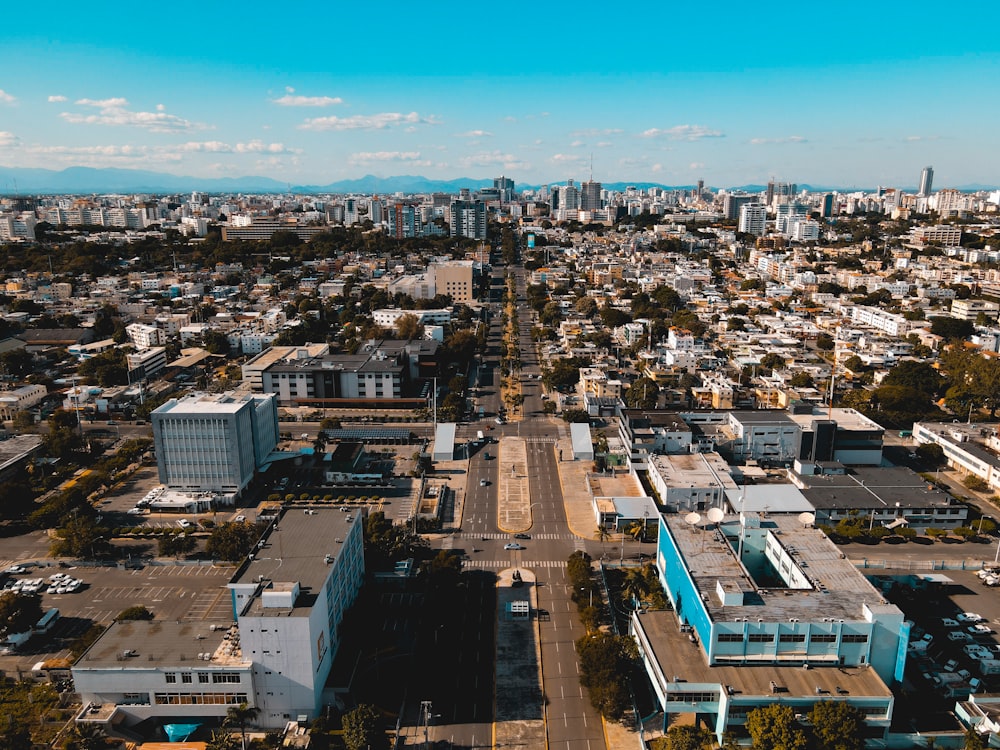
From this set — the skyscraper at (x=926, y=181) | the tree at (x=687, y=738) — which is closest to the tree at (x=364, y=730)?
the tree at (x=687, y=738)

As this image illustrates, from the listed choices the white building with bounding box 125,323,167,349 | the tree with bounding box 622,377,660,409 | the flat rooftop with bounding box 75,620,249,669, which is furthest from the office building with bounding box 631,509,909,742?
the white building with bounding box 125,323,167,349

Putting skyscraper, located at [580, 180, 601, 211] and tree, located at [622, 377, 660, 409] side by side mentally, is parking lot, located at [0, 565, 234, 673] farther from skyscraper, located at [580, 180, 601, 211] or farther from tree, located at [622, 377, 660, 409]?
skyscraper, located at [580, 180, 601, 211]

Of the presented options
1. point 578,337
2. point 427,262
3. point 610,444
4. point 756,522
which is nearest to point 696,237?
point 427,262

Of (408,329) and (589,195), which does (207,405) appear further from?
(589,195)

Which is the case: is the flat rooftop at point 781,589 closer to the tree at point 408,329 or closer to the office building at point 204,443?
the office building at point 204,443

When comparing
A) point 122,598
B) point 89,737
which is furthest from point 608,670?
point 122,598

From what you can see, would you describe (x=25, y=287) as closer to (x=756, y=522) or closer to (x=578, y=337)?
(x=578, y=337)

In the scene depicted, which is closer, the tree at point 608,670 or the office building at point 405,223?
the tree at point 608,670
